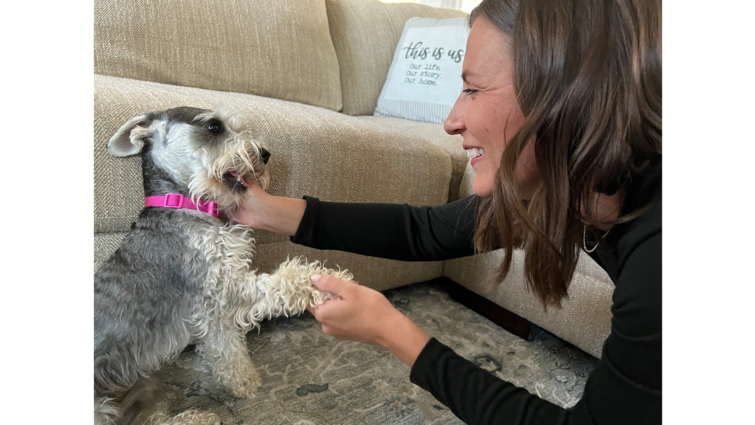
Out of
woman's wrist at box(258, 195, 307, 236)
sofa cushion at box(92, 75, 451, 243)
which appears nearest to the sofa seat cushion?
sofa cushion at box(92, 75, 451, 243)

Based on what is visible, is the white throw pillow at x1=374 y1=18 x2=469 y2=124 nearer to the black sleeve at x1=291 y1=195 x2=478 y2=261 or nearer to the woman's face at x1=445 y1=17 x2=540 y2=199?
the black sleeve at x1=291 y1=195 x2=478 y2=261

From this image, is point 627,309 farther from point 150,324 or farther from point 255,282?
point 150,324

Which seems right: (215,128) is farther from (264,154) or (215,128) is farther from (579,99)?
(579,99)

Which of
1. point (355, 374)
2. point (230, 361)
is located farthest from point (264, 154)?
point (355, 374)

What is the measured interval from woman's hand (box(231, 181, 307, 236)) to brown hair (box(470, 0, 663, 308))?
25.5 inches

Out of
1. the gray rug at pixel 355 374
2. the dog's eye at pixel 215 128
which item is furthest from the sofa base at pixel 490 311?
the dog's eye at pixel 215 128

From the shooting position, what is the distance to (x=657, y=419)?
663mm

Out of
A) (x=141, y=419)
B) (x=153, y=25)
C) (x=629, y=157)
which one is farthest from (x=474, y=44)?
(x=153, y=25)

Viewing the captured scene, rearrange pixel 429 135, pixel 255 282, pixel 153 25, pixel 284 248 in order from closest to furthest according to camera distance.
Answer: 1. pixel 255 282
2. pixel 284 248
3. pixel 153 25
4. pixel 429 135

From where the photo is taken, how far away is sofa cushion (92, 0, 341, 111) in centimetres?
180

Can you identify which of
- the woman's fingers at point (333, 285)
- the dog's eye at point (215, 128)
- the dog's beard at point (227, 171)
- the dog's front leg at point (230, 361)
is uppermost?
the dog's eye at point (215, 128)

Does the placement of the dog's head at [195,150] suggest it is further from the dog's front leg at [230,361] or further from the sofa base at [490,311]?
the sofa base at [490,311]

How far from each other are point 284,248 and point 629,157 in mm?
1098

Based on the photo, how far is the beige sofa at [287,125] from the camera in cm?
121
